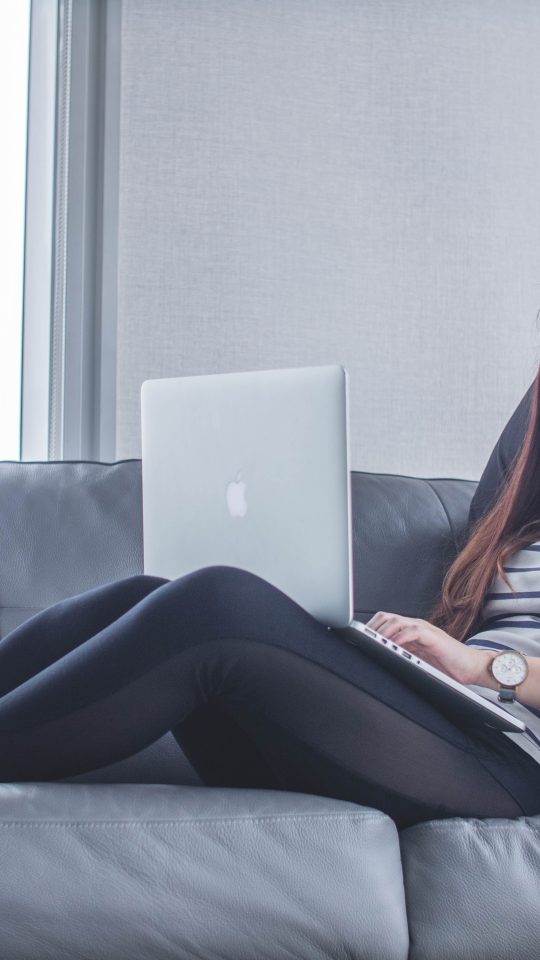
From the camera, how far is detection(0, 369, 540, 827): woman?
937mm

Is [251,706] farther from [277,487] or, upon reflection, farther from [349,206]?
[349,206]

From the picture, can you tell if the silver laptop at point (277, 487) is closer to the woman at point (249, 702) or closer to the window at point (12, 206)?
the woman at point (249, 702)

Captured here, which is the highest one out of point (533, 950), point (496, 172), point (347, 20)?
point (347, 20)

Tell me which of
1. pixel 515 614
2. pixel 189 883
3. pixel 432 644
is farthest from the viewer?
pixel 515 614

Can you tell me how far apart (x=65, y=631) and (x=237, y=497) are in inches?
11.3

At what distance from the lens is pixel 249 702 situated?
101 centimetres

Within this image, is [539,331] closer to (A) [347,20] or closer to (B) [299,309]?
(B) [299,309]

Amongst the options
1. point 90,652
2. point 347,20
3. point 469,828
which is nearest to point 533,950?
point 469,828

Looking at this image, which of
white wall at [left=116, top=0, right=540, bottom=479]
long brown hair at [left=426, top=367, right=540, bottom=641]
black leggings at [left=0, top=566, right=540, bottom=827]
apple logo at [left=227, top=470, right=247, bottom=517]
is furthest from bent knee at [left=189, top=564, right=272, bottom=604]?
white wall at [left=116, top=0, right=540, bottom=479]

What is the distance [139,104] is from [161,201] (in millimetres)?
237

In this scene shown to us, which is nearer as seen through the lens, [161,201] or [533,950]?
[533,950]

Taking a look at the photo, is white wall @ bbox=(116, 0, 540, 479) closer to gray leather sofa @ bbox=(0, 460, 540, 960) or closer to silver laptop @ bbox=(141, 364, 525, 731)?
silver laptop @ bbox=(141, 364, 525, 731)

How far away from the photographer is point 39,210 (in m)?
2.12

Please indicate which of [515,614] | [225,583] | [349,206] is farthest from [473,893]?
[349,206]
